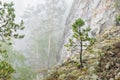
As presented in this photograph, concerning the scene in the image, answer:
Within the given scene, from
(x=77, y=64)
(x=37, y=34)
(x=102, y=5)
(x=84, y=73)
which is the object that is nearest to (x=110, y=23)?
(x=102, y=5)

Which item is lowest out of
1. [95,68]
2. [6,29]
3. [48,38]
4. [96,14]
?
[95,68]

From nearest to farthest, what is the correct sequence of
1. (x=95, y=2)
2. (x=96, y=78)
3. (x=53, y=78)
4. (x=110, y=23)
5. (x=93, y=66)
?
(x=96, y=78) < (x=93, y=66) < (x=53, y=78) < (x=110, y=23) < (x=95, y=2)

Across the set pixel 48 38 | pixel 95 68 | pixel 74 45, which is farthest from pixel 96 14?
pixel 48 38

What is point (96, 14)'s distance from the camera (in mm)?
26812

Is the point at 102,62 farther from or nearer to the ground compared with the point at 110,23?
nearer to the ground

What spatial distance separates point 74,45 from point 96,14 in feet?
45.5

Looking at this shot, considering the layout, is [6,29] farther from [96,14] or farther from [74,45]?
[96,14]

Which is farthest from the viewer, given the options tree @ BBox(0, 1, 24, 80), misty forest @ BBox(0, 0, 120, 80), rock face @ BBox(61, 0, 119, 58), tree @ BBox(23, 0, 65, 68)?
tree @ BBox(23, 0, 65, 68)

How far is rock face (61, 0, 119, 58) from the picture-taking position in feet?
78.3

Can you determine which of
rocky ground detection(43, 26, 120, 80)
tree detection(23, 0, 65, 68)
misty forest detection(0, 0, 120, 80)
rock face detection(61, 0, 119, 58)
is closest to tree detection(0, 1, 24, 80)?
misty forest detection(0, 0, 120, 80)

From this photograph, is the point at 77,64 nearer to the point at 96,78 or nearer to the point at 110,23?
the point at 96,78

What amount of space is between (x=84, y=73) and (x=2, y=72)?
3.81m

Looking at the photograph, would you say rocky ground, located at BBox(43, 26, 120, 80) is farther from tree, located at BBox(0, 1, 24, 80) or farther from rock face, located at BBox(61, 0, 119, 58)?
rock face, located at BBox(61, 0, 119, 58)

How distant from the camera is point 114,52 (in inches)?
510
